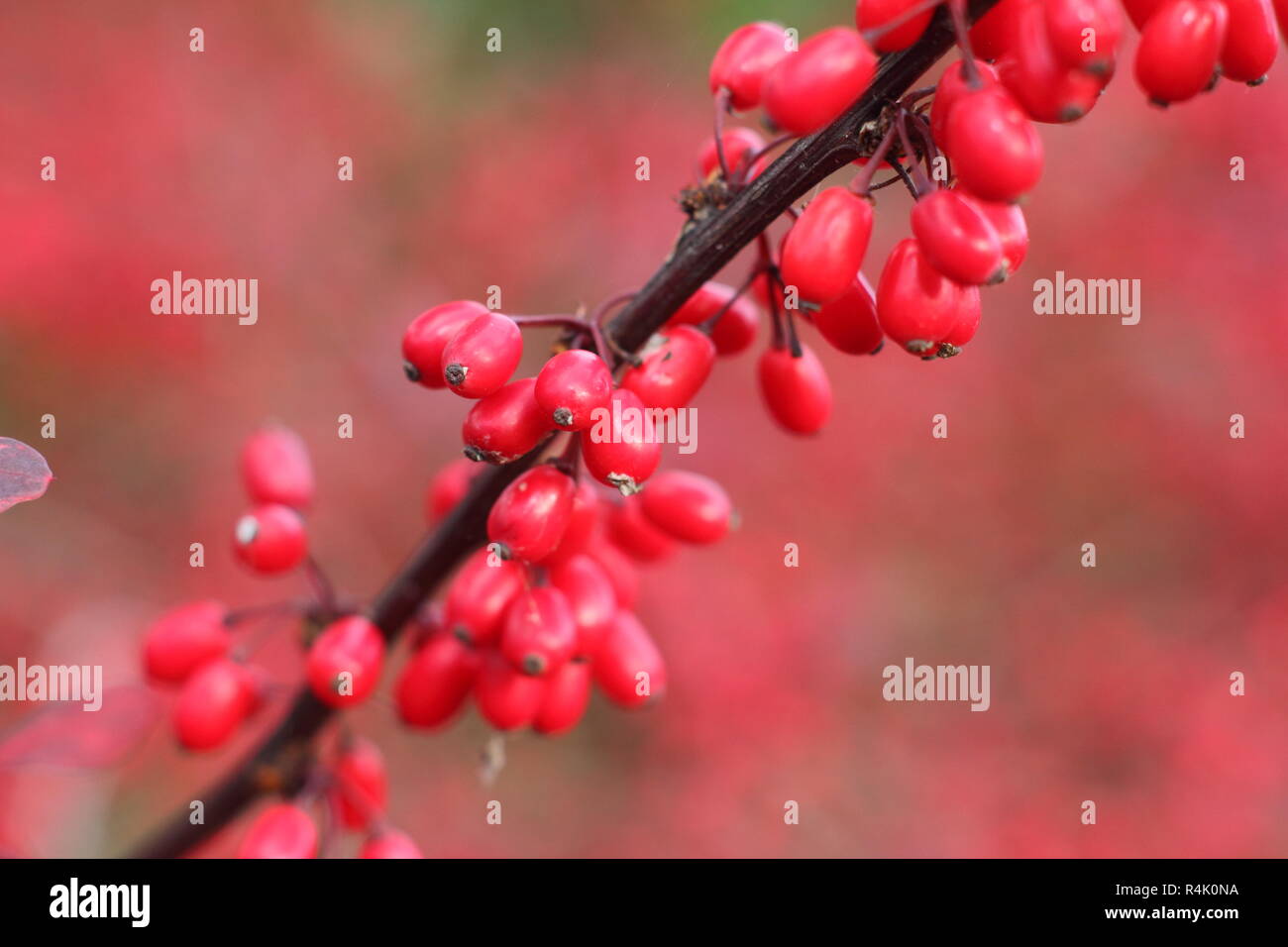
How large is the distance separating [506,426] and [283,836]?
1.28 meters

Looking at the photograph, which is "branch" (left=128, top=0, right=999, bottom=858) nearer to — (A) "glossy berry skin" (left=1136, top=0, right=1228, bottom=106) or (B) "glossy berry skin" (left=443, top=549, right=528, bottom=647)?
(B) "glossy berry skin" (left=443, top=549, right=528, bottom=647)

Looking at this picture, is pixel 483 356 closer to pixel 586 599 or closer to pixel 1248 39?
pixel 586 599

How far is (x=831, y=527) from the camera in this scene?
680cm

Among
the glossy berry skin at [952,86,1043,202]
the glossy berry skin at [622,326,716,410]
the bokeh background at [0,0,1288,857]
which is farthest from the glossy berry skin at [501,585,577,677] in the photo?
the bokeh background at [0,0,1288,857]

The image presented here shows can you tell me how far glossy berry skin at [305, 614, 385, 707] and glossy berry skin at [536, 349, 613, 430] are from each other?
0.87 meters

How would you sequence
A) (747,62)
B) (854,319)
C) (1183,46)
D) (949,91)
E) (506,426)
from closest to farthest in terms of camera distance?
(1183,46), (949,91), (506,426), (854,319), (747,62)

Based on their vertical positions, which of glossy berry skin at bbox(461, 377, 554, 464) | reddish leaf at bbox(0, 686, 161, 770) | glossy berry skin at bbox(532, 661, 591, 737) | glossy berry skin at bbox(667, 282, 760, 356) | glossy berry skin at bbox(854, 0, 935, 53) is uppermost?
glossy berry skin at bbox(854, 0, 935, 53)

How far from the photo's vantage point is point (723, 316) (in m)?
2.23

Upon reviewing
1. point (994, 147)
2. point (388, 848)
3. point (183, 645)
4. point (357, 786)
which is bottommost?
point (388, 848)

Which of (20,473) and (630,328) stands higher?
(630,328)

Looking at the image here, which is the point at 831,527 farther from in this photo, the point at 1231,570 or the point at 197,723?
→ the point at 197,723

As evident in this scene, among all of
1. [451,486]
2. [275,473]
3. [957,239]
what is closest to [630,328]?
[957,239]

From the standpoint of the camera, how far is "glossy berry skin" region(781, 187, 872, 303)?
68.0 inches

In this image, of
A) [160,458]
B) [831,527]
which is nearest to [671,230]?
[831,527]
